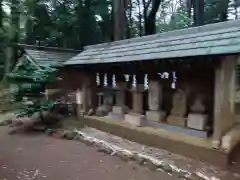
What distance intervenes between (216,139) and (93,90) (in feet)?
12.1

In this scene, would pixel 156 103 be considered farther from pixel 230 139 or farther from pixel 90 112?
pixel 90 112

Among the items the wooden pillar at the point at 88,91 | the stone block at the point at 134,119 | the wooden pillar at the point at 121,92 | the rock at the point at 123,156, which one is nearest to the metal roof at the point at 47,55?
the wooden pillar at the point at 88,91

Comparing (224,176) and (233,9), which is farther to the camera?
(233,9)

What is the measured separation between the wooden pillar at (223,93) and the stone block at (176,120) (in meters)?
0.78

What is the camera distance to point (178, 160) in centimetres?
358

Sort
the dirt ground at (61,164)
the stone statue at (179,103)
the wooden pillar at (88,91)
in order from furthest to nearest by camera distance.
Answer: the wooden pillar at (88,91) < the stone statue at (179,103) < the dirt ground at (61,164)

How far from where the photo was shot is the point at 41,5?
10.7 metres

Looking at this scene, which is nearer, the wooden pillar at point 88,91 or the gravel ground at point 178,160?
the gravel ground at point 178,160

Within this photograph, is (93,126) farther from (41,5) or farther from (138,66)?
(41,5)

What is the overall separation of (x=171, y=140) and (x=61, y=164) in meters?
1.96

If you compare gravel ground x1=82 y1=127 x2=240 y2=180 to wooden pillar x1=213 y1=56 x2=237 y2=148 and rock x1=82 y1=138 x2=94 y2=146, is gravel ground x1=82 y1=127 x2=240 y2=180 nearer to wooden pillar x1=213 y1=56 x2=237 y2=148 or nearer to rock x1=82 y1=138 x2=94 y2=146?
rock x1=82 y1=138 x2=94 y2=146

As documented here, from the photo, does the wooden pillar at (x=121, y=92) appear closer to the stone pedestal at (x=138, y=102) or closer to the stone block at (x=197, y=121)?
the stone pedestal at (x=138, y=102)

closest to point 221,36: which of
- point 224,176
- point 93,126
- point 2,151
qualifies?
point 224,176

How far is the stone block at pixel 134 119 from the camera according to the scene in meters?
4.74
